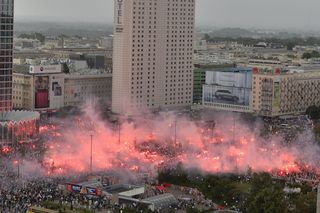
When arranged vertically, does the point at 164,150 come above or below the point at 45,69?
below

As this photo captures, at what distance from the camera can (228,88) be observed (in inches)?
1363

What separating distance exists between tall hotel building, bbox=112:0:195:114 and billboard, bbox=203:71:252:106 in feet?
3.11

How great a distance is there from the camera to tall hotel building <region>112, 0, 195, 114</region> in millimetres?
31672

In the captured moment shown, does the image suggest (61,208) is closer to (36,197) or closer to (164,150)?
(36,197)

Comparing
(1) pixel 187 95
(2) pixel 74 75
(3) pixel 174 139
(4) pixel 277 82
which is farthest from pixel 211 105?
(3) pixel 174 139

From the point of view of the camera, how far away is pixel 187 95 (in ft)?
116

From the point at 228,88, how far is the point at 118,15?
675cm

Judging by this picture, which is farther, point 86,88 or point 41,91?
point 86,88

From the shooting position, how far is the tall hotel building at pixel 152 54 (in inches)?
1247

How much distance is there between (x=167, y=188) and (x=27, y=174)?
364cm

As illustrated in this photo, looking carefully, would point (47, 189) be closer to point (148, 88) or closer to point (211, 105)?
point (148, 88)

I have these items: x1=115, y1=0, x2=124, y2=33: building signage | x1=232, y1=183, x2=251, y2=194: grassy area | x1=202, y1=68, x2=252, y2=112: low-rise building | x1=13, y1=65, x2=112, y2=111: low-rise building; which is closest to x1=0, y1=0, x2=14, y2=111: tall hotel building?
x1=13, y1=65, x2=112, y2=111: low-rise building

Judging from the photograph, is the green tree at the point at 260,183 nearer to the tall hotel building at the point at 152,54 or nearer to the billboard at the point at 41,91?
the tall hotel building at the point at 152,54

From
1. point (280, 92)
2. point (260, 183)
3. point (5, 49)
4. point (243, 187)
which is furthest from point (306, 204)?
point (280, 92)
